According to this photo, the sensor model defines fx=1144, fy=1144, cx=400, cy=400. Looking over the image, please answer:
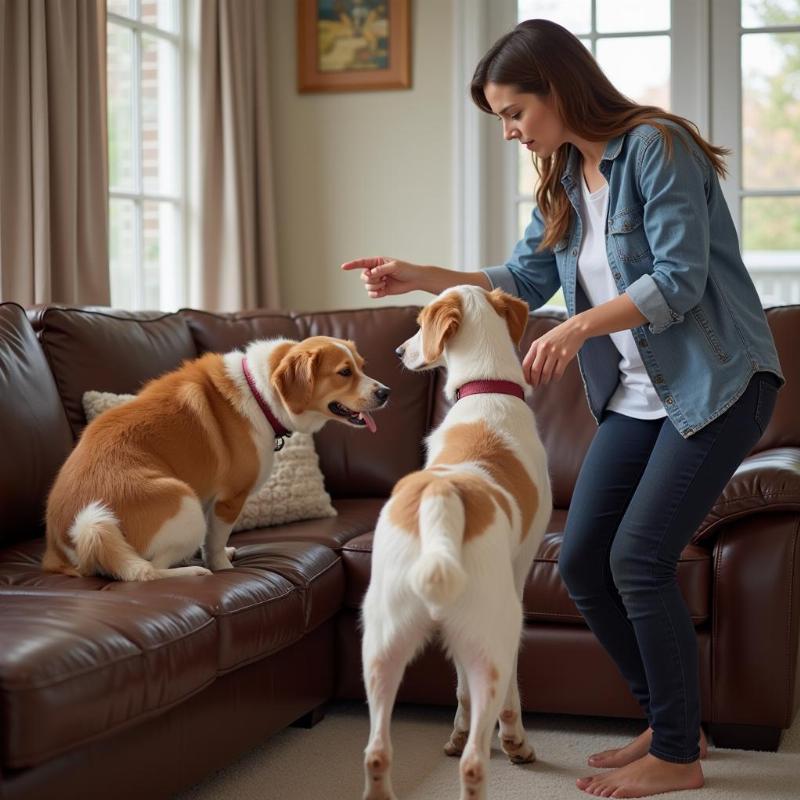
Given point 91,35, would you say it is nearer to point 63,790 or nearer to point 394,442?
point 394,442

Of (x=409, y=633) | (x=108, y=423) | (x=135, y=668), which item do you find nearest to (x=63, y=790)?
(x=135, y=668)

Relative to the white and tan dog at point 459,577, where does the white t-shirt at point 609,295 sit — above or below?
above

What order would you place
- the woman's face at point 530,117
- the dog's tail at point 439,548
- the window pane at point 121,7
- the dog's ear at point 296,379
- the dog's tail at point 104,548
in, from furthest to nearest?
the window pane at point 121,7
the dog's ear at point 296,379
the dog's tail at point 104,548
the woman's face at point 530,117
the dog's tail at point 439,548

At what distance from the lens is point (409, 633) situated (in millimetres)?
1783

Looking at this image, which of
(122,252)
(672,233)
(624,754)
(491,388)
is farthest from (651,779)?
(122,252)

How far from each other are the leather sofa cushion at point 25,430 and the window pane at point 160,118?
1670mm

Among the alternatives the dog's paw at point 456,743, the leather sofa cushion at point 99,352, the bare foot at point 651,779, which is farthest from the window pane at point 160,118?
the bare foot at point 651,779

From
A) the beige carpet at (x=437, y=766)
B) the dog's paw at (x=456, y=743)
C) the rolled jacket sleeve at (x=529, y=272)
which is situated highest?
the rolled jacket sleeve at (x=529, y=272)

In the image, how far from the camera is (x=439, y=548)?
5.43ft

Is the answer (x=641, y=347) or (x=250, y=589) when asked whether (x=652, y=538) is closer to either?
(x=641, y=347)

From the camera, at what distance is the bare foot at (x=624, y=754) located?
7.81ft

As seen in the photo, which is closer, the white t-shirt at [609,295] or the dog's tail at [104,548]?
the white t-shirt at [609,295]

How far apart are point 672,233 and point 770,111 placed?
112 inches

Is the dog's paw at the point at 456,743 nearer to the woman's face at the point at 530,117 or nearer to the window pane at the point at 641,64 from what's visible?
the woman's face at the point at 530,117
